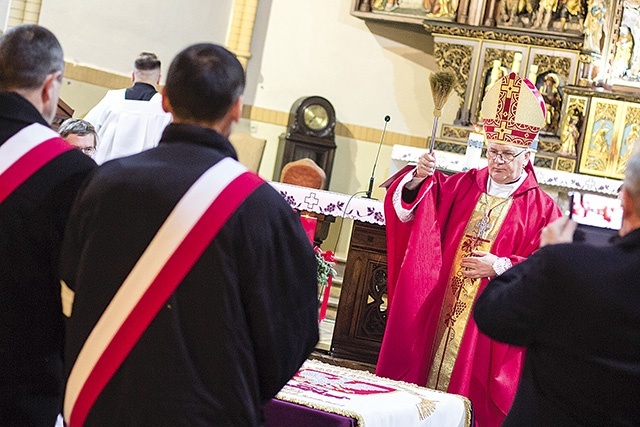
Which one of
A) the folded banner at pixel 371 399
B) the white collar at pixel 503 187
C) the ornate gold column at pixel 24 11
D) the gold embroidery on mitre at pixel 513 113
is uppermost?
the ornate gold column at pixel 24 11

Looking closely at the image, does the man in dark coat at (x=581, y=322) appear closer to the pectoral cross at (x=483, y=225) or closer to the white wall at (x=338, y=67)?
the pectoral cross at (x=483, y=225)

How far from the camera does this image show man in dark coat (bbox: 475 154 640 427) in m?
2.19

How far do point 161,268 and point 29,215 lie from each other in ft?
1.45

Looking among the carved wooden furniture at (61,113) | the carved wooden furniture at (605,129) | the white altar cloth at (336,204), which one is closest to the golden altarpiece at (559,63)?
the carved wooden furniture at (605,129)

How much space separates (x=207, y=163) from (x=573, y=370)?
0.92 metres

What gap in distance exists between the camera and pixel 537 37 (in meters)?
9.77

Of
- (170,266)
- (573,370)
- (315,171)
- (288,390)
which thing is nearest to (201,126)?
(170,266)

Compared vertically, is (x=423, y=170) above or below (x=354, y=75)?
below

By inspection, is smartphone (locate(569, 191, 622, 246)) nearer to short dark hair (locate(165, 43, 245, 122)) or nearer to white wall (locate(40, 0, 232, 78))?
white wall (locate(40, 0, 232, 78))

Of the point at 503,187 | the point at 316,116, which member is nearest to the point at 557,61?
the point at 316,116

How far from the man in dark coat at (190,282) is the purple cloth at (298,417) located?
2.95 feet

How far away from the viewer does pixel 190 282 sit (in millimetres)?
2133

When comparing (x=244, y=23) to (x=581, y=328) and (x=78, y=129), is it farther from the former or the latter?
(x=581, y=328)

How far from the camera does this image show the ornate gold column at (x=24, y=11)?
994 cm
